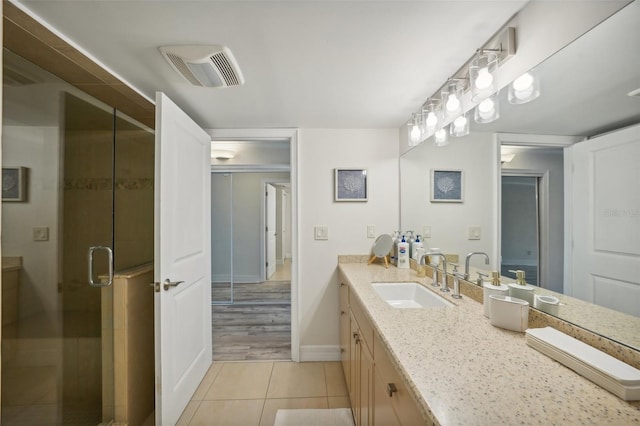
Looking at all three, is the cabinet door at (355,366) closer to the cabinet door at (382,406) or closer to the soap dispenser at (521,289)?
the cabinet door at (382,406)

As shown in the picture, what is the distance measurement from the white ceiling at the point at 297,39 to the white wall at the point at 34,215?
0.60 meters

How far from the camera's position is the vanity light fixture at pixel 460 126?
1.47 metres

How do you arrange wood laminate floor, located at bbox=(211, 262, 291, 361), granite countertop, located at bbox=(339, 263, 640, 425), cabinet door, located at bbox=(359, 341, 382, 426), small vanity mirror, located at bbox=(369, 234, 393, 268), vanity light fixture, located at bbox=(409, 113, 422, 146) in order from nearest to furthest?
granite countertop, located at bbox=(339, 263, 640, 425)
cabinet door, located at bbox=(359, 341, 382, 426)
vanity light fixture, located at bbox=(409, 113, 422, 146)
small vanity mirror, located at bbox=(369, 234, 393, 268)
wood laminate floor, located at bbox=(211, 262, 291, 361)

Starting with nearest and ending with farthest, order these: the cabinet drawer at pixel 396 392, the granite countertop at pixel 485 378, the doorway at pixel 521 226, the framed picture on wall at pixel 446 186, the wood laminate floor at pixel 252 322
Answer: the granite countertop at pixel 485 378 < the cabinet drawer at pixel 396 392 < the doorway at pixel 521 226 < the framed picture on wall at pixel 446 186 < the wood laminate floor at pixel 252 322

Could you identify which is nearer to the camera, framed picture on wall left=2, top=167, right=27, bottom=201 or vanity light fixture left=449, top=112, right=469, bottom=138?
framed picture on wall left=2, top=167, right=27, bottom=201

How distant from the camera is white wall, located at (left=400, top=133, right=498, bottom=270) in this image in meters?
1.35

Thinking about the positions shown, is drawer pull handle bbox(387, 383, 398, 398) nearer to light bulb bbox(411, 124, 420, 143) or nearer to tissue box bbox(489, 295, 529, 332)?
tissue box bbox(489, 295, 529, 332)

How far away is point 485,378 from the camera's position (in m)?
0.69

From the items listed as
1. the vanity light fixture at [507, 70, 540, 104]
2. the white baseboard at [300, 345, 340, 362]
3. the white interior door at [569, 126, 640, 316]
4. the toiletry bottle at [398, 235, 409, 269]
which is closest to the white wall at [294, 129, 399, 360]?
the white baseboard at [300, 345, 340, 362]

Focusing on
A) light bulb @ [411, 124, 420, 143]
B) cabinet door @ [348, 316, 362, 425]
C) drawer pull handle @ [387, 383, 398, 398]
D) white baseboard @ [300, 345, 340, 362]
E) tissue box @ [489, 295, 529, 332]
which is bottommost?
white baseboard @ [300, 345, 340, 362]

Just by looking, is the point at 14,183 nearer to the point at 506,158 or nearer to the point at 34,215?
the point at 34,215

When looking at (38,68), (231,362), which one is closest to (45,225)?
(38,68)

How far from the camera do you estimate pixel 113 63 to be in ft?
4.48

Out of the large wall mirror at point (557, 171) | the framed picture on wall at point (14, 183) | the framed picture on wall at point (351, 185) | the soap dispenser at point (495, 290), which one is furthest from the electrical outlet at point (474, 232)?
the framed picture on wall at point (14, 183)
